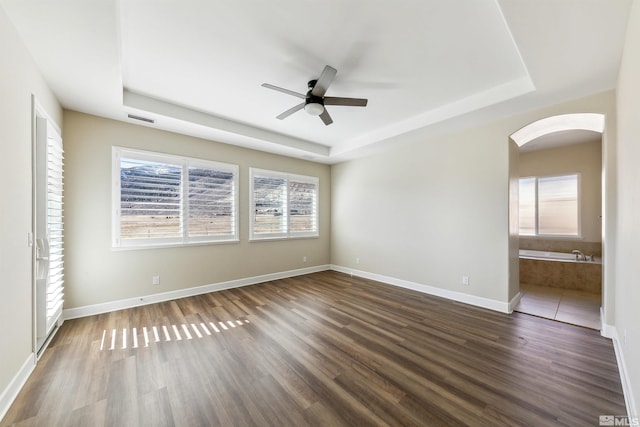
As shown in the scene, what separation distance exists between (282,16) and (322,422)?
117 inches

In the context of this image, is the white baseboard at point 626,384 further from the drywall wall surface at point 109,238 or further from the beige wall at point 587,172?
the drywall wall surface at point 109,238

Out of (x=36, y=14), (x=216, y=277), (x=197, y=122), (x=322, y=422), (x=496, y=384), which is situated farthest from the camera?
(x=216, y=277)

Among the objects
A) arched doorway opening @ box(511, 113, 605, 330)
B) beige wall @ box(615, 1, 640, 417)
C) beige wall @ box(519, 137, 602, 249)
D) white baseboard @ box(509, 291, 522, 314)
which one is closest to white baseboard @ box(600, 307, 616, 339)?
arched doorway opening @ box(511, 113, 605, 330)

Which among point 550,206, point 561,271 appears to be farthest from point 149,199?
point 550,206

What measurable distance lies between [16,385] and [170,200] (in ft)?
8.40

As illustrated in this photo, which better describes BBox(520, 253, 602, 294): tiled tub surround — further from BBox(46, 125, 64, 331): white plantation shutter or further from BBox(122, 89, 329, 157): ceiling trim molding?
BBox(46, 125, 64, 331): white plantation shutter

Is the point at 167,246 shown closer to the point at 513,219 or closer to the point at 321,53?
the point at 321,53

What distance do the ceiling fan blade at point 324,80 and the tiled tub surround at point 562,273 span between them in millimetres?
5107

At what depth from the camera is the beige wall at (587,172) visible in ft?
15.6

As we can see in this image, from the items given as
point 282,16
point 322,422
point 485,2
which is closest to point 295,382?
point 322,422

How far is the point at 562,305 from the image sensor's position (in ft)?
11.7

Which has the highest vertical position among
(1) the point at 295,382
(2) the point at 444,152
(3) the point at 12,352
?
(2) the point at 444,152

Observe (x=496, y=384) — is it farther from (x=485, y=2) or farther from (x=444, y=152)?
(x=444, y=152)

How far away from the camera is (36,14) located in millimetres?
1697
